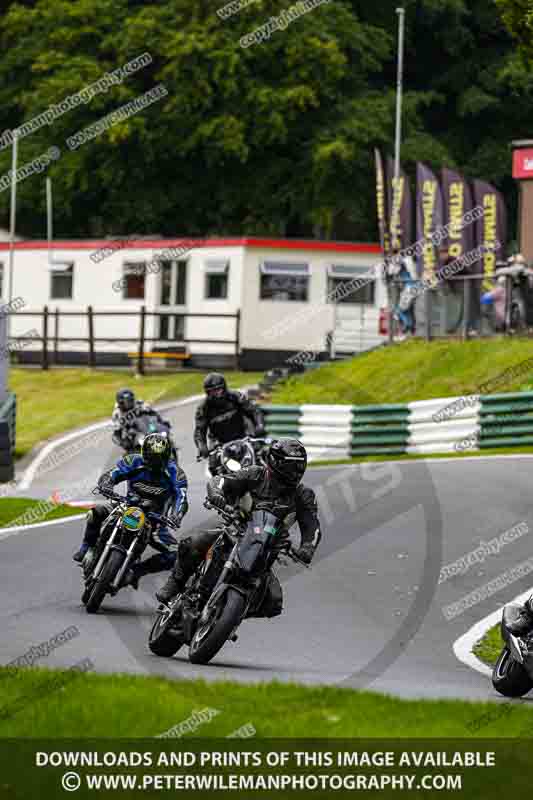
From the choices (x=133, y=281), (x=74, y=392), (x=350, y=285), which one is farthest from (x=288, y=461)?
(x=133, y=281)

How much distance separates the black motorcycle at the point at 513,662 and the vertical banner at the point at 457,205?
26858 mm

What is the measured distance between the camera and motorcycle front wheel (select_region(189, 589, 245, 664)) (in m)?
10.6

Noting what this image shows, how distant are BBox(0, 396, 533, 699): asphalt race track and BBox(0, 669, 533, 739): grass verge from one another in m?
0.87

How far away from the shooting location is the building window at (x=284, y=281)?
4391 cm

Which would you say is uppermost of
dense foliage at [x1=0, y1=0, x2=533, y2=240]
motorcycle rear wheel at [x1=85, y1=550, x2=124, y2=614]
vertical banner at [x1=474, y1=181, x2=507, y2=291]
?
dense foliage at [x1=0, y1=0, x2=533, y2=240]

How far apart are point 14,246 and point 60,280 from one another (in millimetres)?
1576

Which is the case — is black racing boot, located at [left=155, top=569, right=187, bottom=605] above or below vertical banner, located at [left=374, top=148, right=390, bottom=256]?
below

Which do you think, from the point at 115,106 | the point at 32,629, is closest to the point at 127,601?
the point at 32,629

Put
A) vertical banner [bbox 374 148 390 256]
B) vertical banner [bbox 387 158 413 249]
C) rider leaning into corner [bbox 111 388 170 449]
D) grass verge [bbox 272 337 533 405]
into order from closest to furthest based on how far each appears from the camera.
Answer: rider leaning into corner [bbox 111 388 170 449]
grass verge [bbox 272 337 533 405]
vertical banner [bbox 387 158 413 249]
vertical banner [bbox 374 148 390 256]

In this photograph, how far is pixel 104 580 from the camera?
531 inches

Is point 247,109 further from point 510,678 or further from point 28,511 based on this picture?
point 510,678

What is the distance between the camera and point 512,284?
94.3 ft

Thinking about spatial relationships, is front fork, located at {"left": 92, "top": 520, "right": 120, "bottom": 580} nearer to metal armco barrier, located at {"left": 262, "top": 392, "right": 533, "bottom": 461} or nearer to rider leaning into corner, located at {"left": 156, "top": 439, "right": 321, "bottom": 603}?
rider leaning into corner, located at {"left": 156, "top": 439, "right": 321, "bottom": 603}

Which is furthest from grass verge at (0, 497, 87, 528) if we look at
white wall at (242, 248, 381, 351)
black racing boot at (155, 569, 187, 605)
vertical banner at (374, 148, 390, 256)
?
white wall at (242, 248, 381, 351)
